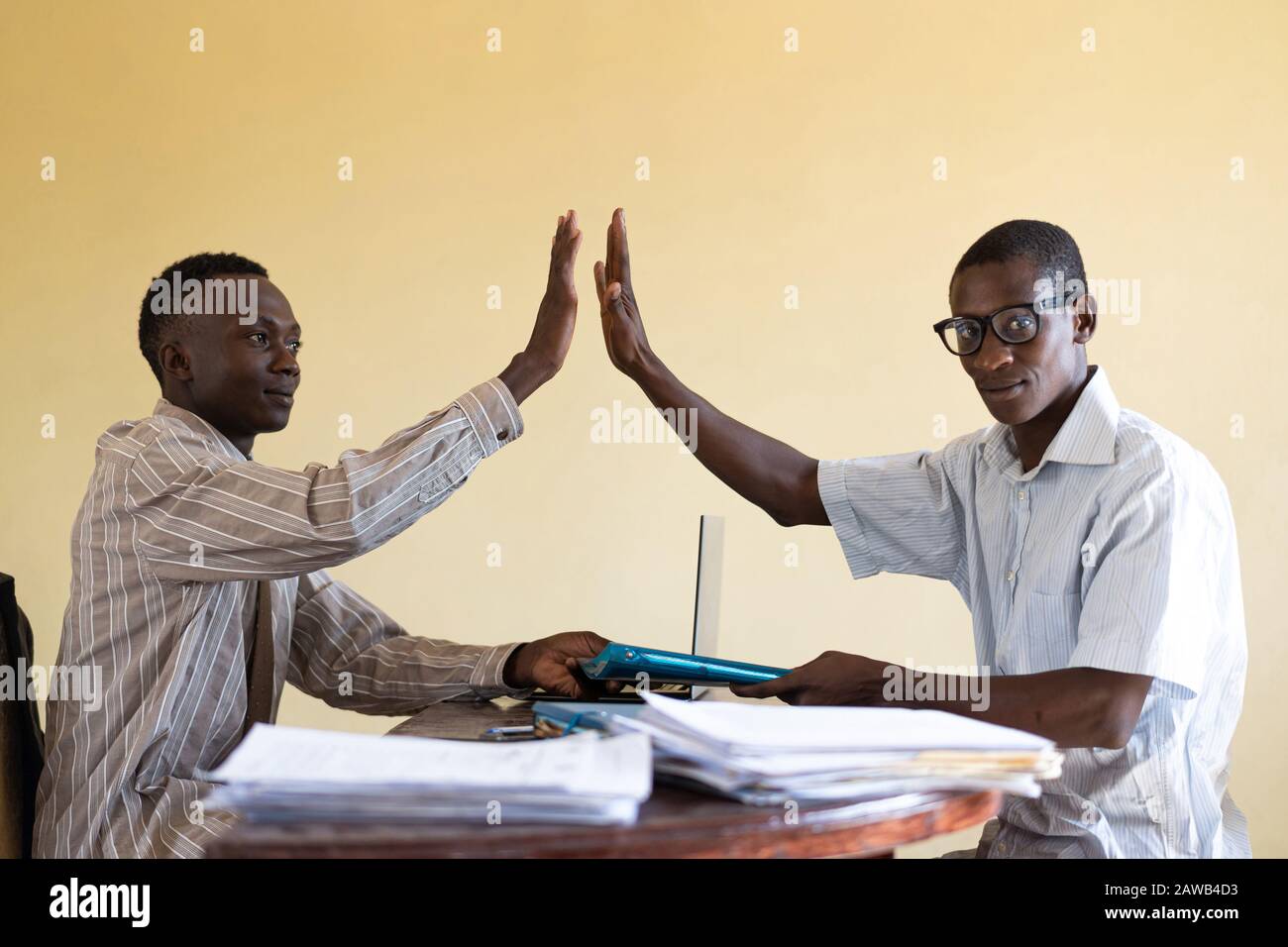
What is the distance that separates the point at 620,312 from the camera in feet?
7.69

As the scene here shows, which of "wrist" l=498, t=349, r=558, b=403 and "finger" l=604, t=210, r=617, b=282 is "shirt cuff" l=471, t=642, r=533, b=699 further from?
"finger" l=604, t=210, r=617, b=282

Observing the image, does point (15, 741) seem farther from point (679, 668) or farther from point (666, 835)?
point (666, 835)

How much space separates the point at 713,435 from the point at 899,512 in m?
0.41

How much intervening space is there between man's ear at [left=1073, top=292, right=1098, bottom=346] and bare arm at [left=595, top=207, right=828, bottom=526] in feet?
1.93

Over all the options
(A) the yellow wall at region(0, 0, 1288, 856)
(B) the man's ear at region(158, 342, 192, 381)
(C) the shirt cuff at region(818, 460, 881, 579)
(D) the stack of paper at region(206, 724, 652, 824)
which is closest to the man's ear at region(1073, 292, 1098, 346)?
(C) the shirt cuff at region(818, 460, 881, 579)

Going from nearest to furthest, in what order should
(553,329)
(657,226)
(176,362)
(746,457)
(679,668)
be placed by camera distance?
1. (679,668)
2. (553,329)
3. (176,362)
4. (746,457)
5. (657,226)

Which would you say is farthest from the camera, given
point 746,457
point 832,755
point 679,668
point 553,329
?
point 746,457

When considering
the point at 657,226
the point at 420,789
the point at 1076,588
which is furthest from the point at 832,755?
the point at 657,226

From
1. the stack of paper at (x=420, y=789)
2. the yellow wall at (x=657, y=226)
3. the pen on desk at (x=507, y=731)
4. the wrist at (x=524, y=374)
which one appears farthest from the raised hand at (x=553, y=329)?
the yellow wall at (x=657, y=226)

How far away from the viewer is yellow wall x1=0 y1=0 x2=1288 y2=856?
355 centimetres

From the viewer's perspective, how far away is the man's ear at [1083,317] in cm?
187

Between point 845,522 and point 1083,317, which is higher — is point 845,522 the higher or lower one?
the lower one

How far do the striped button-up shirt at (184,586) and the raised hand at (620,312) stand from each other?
2.04ft
